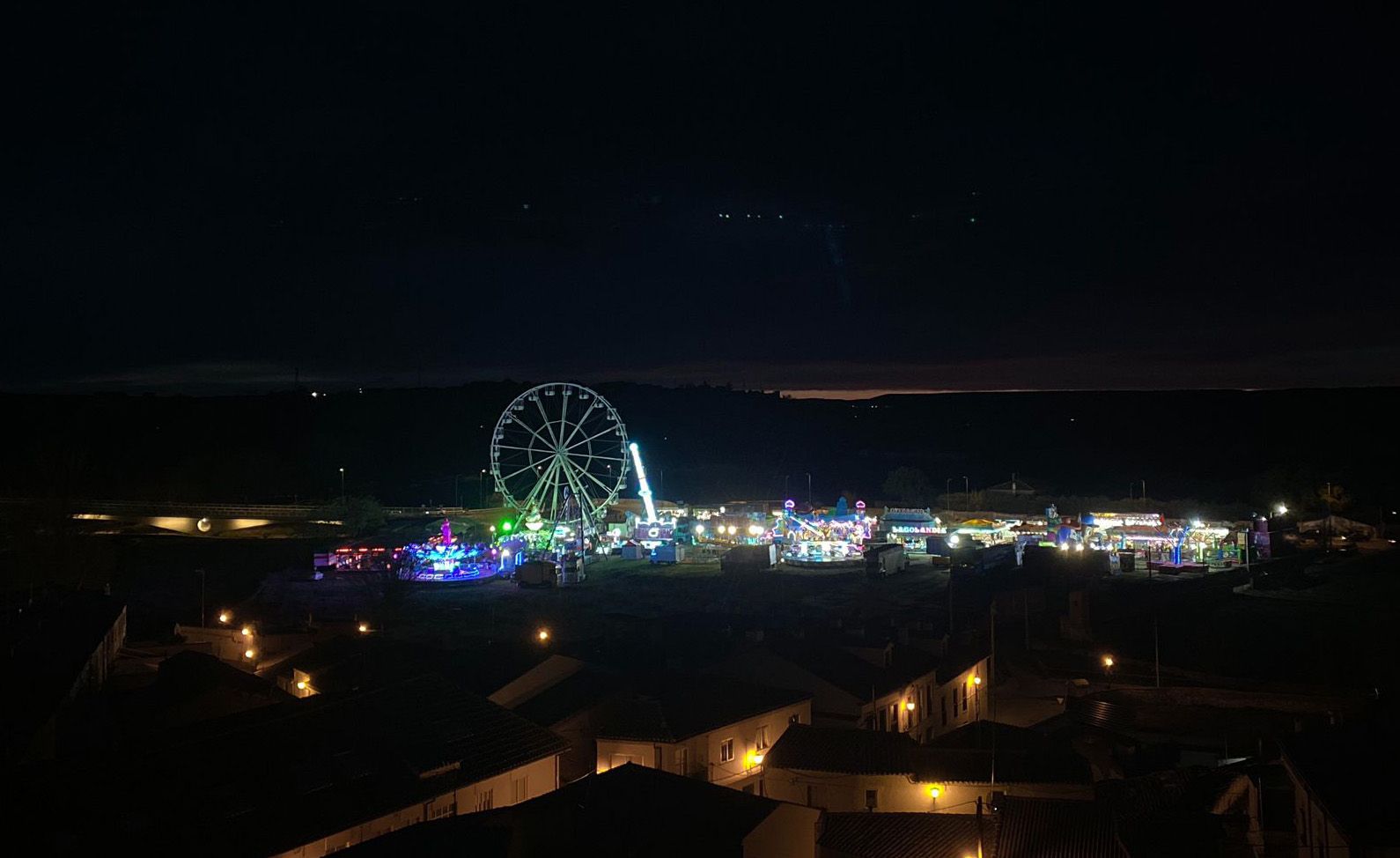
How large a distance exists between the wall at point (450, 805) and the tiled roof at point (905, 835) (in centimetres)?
282

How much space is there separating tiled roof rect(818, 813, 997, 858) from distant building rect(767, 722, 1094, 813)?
0.67 m

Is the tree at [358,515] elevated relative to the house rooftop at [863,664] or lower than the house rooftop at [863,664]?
elevated

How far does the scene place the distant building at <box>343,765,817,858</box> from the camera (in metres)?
8.00

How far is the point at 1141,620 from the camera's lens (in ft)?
68.1

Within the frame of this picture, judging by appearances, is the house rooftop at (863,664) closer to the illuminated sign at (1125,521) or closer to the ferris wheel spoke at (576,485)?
the illuminated sign at (1125,521)

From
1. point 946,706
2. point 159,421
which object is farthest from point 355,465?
point 946,706

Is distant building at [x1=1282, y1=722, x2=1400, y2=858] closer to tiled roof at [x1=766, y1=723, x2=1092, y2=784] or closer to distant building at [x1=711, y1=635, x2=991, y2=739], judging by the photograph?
Answer: tiled roof at [x1=766, y1=723, x2=1092, y2=784]

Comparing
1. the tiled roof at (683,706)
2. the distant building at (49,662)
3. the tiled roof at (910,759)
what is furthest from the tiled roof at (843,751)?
the distant building at (49,662)

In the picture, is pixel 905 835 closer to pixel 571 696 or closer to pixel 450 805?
pixel 450 805

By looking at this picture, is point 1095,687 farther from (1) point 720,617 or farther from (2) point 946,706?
(1) point 720,617

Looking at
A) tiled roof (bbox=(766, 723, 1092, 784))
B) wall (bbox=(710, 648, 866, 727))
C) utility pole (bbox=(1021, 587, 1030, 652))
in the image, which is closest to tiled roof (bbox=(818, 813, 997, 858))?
tiled roof (bbox=(766, 723, 1092, 784))

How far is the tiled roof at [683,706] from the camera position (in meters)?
11.9

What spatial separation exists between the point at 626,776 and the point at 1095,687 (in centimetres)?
909

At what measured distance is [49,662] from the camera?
47.9ft
